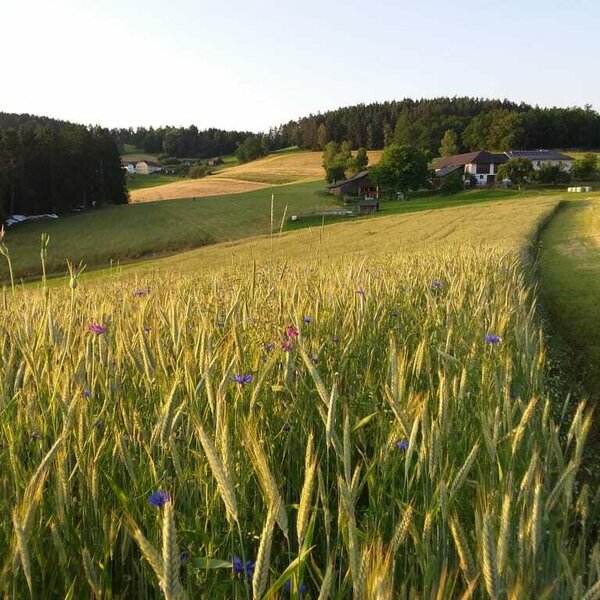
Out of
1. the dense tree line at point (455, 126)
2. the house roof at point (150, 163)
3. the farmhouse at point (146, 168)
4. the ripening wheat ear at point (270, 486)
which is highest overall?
the dense tree line at point (455, 126)

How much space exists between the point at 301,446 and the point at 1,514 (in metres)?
0.94

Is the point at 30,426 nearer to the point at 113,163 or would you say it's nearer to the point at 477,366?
the point at 477,366

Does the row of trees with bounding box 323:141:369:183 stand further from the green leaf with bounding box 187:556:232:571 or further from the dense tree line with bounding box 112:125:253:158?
the green leaf with bounding box 187:556:232:571

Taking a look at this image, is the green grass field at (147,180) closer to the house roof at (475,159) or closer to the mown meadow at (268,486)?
the house roof at (475,159)

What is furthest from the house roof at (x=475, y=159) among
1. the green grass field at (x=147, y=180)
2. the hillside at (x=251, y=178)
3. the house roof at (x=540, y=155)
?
the green grass field at (x=147, y=180)

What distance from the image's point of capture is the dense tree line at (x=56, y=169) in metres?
52.9

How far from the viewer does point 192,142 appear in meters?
146

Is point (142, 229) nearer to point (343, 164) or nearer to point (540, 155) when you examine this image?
point (343, 164)

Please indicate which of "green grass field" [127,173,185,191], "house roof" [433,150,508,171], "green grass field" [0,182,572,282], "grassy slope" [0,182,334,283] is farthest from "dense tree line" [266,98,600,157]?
"grassy slope" [0,182,334,283]

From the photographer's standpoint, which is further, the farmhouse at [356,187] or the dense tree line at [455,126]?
the dense tree line at [455,126]

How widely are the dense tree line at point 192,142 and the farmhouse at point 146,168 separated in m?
19.9

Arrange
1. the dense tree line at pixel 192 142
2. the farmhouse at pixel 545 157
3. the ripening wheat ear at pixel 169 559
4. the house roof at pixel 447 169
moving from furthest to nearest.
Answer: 1. the dense tree line at pixel 192 142
2. the farmhouse at pixel 545 157
3. the house roof at pixel 447 169
4. the ripening wheat ear at pixel 169 559

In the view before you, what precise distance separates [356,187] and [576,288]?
237 feet

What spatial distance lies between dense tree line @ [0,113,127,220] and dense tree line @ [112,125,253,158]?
8034 cm
